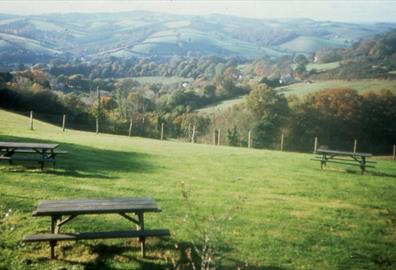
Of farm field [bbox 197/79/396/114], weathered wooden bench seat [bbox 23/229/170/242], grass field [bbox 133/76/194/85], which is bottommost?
weathered wooden bench seat [bbox 23/229/170/242]

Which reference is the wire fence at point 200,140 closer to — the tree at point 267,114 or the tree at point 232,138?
the tree at point 232,138

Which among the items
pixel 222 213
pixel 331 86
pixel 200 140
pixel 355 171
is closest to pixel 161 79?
pixel 331 86

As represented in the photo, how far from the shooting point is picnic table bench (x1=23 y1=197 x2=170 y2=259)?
7113 mm

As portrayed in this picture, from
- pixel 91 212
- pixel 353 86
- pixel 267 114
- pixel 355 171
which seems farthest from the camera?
pixel 353 86

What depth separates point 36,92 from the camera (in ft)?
205

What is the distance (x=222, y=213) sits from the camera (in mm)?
10812

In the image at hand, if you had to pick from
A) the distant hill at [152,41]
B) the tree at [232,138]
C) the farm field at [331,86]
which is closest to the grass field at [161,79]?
the distant hill at [152,41]

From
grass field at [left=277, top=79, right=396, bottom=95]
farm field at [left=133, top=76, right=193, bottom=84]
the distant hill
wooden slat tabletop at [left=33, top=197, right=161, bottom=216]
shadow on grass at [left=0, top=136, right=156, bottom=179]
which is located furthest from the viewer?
the distant hill

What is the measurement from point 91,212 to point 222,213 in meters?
4.40

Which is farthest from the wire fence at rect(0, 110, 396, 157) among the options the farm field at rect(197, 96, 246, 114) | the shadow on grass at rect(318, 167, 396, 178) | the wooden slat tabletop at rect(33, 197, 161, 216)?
the wooden slat tabletop at rect(33, 197, 161, 216)

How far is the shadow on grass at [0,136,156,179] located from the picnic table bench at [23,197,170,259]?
671 cm

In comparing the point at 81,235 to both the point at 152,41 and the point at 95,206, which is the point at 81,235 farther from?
the point at 152,41

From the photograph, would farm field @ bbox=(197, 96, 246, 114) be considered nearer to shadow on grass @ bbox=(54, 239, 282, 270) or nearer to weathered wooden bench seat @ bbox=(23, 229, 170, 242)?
shadow on grass @ bbox=(54, 239, 282, 270)

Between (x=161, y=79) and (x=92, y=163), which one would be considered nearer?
(x=92, y=163)
